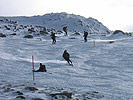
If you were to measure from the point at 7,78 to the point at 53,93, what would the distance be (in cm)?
337

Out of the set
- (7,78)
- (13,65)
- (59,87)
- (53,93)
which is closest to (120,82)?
(59,87)

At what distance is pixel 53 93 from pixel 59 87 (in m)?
1.07

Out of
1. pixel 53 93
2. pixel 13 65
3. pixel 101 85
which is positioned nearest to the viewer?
pixel 53 93

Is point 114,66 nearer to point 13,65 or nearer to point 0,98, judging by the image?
point 13,65

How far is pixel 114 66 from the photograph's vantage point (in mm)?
13883

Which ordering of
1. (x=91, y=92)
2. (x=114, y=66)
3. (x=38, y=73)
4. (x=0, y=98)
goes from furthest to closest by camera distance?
(x=114, y=66), (x=38, y=73), (x=91, y=92), (x=0, y=98)

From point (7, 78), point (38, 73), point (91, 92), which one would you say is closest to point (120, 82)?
point (91, 92)

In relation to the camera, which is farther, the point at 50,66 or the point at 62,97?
the point at 50,66

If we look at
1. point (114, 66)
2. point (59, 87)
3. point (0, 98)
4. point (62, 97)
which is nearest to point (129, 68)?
point (114, 66)

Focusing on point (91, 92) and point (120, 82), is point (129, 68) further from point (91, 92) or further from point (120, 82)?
Answer: point (91, 92)

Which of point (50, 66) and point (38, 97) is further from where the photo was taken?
point (50, 66)

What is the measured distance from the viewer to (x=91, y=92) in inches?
322

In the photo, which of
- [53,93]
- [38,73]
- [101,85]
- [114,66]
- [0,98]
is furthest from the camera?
[114,66]

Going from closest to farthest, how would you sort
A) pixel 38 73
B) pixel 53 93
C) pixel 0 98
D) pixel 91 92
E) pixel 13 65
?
1. pixel 0 98
2. pixel 53 93
3. pixel 91 92
4. pixel 38 73
5. pixel 13 65
